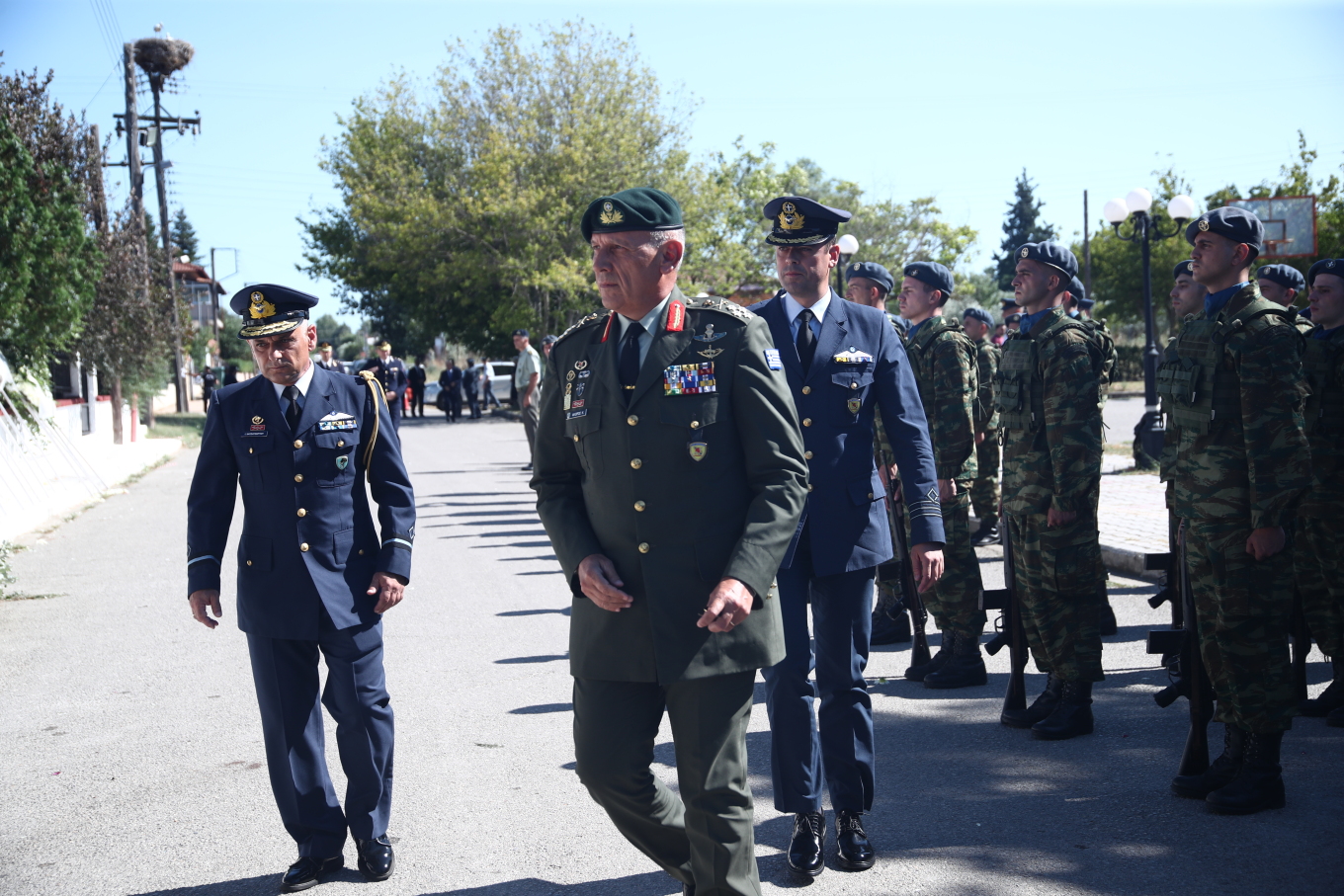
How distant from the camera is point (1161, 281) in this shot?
4841cm

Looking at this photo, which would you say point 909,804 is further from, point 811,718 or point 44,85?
point 44,85

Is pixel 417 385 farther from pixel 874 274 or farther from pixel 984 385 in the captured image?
pixel 874 274

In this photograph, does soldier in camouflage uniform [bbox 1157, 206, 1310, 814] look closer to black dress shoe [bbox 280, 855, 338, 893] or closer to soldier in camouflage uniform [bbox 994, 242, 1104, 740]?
soldier in camouflage uniform [bbox 994, 242, 1104, 740]

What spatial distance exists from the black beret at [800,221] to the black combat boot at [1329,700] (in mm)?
3418

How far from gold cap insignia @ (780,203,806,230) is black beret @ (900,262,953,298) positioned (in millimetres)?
2673

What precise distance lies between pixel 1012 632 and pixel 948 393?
1.50m

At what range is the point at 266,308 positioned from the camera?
13.1 feet

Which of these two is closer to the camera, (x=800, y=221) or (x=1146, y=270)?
(x=800, y=221)

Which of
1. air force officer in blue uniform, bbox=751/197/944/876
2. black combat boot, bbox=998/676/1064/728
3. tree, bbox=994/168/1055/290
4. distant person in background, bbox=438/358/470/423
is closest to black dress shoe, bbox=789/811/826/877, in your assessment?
air force officer in blue uniform, bbox=751/197/944/876

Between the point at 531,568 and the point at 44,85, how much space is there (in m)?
16.8

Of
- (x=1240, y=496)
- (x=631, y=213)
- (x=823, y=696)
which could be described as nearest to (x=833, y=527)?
(x=823, y=696)

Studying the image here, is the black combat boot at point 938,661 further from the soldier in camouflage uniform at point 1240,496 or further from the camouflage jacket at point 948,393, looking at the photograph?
the soldier in camouflage uniform at point 1240,496

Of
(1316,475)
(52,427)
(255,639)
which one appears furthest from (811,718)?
(52,427)

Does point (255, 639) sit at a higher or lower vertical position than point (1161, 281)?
lower
